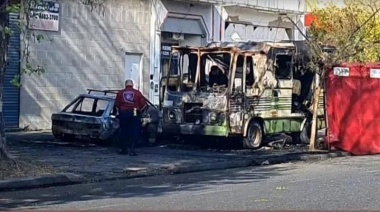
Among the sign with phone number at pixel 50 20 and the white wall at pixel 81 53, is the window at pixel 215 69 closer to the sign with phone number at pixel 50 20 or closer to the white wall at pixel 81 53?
the white wall at pixel 81 53

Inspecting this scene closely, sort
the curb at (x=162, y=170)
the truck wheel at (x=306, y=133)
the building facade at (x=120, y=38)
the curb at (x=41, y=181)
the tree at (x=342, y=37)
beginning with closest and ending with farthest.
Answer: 1. the curb at (x=41, y=181)
2. the curb at (x=162, y=170)
3. the tree at (x=342, y=37)
4. the truck wheel at (x=306, y=133)
5. the building facade at (x=120, y=38)

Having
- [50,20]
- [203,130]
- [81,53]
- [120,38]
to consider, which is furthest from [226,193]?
[120,38]

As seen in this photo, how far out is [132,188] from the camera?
54.7ft

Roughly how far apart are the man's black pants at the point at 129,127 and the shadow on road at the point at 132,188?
2.60 m

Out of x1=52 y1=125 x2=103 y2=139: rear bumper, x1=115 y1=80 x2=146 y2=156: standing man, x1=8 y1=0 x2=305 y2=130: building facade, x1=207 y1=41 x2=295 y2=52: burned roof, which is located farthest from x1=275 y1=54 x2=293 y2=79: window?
x1=52 y1=125 x2=103 y2=139: rear bumper

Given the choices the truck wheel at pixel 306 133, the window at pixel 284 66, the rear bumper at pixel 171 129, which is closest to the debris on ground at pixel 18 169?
the rear bumper at pixel 171 129

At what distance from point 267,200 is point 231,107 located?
9717 mm

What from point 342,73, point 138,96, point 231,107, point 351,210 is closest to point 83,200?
point 351,210

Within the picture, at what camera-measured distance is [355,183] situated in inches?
675

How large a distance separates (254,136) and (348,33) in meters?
3.72

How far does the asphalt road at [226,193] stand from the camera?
13820 millimetres

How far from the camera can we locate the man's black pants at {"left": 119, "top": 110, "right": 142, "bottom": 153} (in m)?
Result: 22.0

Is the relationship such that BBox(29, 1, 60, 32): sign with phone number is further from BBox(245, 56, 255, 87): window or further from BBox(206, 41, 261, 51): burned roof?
BBox(245, 56, 255, 87): window

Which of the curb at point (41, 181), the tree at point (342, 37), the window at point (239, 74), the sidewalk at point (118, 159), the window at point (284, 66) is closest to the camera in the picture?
the curb at point (41, 181)
